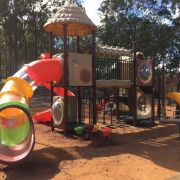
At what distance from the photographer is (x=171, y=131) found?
14281 mm

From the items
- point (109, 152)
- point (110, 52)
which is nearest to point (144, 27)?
point (110, 52)

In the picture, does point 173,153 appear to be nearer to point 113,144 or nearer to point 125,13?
point 113,144

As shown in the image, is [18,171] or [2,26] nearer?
[18,171]

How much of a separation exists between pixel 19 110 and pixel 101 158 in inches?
102

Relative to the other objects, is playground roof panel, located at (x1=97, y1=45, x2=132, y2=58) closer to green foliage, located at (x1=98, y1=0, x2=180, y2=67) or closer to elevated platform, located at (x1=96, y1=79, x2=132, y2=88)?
elevated platform, located at (x1=96, y1=79, x2=132, y2=88)

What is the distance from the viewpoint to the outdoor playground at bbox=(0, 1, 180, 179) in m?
8.39

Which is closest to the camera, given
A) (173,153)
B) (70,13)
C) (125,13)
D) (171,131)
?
(173,153)

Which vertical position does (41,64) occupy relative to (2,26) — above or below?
below

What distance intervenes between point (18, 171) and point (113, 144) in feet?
12.9

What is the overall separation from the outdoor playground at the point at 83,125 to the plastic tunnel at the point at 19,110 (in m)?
0.02

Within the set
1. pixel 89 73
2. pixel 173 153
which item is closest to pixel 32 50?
pixel 89 73

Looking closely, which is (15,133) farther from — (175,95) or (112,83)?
(175,95)

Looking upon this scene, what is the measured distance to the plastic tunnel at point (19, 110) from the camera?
8.50m

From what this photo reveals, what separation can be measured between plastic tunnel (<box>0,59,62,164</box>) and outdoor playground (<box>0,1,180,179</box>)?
0.08 ft
